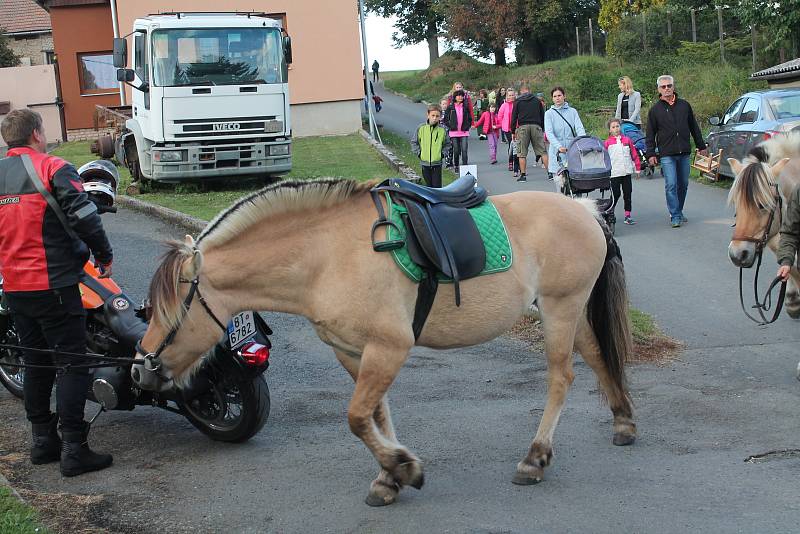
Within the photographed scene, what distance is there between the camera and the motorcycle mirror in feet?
19.1

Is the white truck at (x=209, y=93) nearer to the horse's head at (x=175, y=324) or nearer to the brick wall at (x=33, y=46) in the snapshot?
the horse's head at (x=175, y=324)

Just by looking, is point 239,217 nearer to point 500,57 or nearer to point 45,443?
point 45,443

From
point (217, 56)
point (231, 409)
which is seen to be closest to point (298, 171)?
point (217, 56)

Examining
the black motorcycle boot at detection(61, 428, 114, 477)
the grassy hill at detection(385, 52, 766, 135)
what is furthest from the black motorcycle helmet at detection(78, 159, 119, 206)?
the grassy hill at detection(385, 52, 766, 135)

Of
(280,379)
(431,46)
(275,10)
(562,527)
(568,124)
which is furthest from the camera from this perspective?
(431,46)

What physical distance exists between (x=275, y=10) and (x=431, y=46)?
28.4 metres

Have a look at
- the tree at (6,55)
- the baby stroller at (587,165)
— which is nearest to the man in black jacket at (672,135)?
the baby stroller at (587,165)

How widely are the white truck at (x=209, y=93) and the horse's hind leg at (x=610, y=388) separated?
1288 centimetres

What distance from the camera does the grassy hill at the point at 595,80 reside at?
25.7 metres

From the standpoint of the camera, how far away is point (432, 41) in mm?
56938

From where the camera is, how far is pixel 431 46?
5703 centimetres

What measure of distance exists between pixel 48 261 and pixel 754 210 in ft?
17.0

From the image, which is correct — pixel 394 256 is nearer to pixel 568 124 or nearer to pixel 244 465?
pixel 244 465

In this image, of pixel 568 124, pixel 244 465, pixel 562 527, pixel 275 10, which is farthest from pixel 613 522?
pixel 275 10
